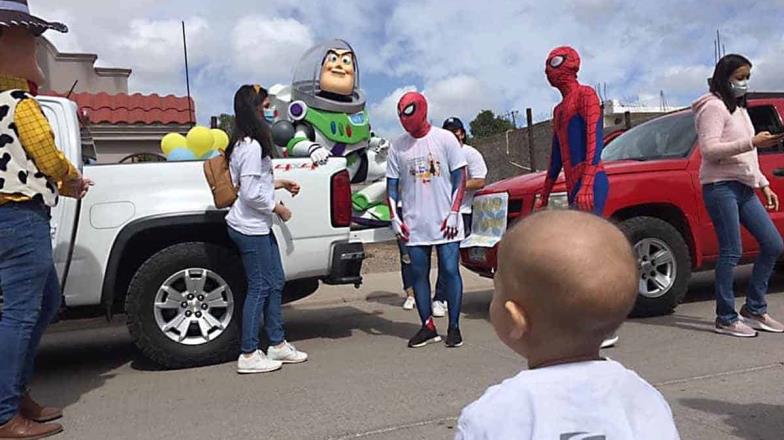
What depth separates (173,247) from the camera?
5.10 meters

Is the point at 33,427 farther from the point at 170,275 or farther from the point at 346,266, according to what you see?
the point at 346,266

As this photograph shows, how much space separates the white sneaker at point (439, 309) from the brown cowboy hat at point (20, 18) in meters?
4.23

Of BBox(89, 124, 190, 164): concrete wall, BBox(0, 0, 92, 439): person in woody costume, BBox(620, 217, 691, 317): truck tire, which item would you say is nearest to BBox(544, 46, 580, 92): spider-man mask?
BBox(620, 217, 691, 317): truck tire

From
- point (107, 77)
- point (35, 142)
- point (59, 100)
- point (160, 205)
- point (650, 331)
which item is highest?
point (107, 77)

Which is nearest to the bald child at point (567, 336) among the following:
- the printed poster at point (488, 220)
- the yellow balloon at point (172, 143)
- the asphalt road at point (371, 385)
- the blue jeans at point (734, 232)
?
the asphalt road at point (371, 385)

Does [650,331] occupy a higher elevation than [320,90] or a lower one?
lower

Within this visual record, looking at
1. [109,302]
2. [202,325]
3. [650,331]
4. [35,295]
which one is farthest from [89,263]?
[650,331]

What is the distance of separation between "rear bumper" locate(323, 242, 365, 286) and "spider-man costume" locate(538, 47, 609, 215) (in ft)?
5.21

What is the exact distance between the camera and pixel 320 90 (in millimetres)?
8422

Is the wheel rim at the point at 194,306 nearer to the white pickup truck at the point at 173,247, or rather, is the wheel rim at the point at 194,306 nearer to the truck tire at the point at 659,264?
the white pickup truck at the point at 173,247

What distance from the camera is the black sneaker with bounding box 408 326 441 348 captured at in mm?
5547

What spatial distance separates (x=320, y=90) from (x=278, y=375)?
14.1 ft

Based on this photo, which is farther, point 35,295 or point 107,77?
point 107,77

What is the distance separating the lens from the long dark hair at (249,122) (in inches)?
194
